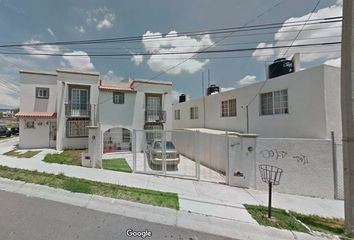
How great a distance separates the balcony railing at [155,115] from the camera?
18.9m

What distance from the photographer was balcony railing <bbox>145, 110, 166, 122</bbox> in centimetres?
1890

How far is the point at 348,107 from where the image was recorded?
14.7 ft

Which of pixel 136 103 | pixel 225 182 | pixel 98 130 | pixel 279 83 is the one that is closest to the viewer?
pixel 225 182

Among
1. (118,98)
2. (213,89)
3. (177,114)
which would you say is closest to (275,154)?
(213,89)

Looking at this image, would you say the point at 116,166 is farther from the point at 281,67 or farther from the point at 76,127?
the point at 281,67

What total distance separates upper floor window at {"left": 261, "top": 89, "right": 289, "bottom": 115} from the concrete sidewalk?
5084 mm

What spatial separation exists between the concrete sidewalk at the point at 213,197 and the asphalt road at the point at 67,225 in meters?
1.26

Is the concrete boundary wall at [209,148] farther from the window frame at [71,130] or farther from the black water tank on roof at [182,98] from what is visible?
the black water tank on roof at [182,98]

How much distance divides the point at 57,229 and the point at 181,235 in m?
2.52

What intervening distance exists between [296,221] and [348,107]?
10.3 feet

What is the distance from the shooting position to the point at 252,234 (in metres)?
4.15

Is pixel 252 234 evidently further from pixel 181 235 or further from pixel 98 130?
pixel 98 130

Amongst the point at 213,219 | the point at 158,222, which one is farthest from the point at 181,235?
the point at 213,219

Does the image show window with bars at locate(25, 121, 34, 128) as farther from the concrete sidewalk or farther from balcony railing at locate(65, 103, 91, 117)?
the concrete sidewalk
